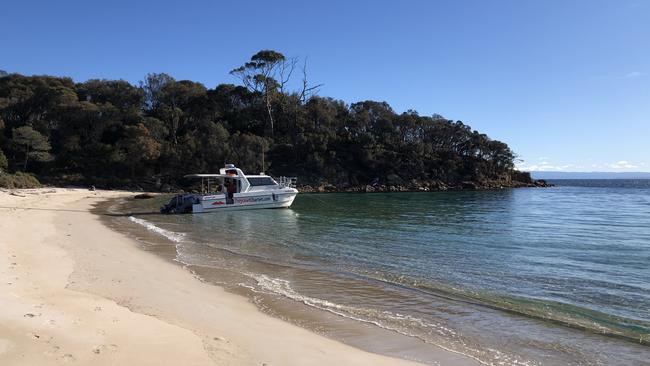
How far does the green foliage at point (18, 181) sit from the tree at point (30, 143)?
17.2ft

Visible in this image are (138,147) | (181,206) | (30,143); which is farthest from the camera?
(138,147)

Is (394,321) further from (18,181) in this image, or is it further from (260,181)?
(18,181)

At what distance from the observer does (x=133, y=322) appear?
20.4 feet

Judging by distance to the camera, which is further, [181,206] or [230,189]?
[230,189]

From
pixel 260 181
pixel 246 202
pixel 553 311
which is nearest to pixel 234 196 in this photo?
pixel 246 202

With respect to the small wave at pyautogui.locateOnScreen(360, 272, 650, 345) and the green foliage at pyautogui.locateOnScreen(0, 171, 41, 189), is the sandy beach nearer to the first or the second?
the small wave at pyautogui.locateOnScreen(360, 272, 650, 345)

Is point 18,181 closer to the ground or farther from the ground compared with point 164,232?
farther from the ground

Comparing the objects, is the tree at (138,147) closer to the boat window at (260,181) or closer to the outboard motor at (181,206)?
the boat window at (260,181)

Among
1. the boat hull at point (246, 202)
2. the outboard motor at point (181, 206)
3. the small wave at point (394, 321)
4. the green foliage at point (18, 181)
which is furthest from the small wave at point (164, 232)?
the green foliage at point (18, 181)

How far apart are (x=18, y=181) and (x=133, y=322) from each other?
4546cm

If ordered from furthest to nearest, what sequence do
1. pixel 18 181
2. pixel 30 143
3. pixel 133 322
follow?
pixel 30 143 → pixel 18 181 → pixel 133 322

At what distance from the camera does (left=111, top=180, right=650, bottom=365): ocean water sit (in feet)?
21.8

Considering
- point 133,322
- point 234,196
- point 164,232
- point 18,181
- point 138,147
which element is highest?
point 138,147

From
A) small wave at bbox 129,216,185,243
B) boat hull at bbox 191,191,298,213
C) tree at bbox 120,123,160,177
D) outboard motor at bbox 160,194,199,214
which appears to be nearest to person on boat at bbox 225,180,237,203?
boat hull at bbox 191,191,298,213
